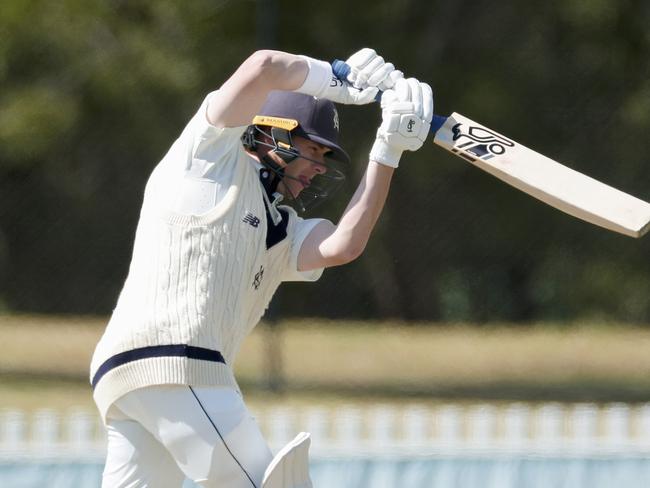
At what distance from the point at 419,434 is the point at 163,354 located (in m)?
1.89

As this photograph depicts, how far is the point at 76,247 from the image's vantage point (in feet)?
25.0

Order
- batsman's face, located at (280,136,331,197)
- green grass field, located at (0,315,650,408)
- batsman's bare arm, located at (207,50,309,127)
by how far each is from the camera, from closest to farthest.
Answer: batsman's bare arm, located at (207,50,309,127) → batsman's face, located at (280,136,331,197) → green grass field, located at (0,315,650,408)

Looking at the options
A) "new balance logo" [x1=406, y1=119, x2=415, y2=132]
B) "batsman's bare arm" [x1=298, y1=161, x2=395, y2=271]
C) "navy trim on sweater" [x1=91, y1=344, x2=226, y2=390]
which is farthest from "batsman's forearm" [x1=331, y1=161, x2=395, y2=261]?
"navy trim on sweater" [x1=91, y1=344, x2=226, y2=390]

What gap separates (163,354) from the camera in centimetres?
275

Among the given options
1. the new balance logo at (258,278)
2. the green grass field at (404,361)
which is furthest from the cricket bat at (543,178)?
the green grass field at (404,361)

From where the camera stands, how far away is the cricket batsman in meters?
2.75

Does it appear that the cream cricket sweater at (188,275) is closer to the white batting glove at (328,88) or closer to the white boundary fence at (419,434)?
the white batting glove at (328,88)

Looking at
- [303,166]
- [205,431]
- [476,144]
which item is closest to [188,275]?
[205,431]

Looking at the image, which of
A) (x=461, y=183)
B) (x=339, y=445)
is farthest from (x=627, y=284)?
(x=339, y=445)

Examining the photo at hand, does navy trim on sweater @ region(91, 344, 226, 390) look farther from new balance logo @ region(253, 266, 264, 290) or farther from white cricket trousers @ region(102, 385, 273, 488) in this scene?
new balance logo @ region(253, 266, 264, 290)

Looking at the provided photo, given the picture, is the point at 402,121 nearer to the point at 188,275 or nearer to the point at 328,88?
the point at 328,88

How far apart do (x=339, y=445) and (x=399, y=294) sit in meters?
3.28

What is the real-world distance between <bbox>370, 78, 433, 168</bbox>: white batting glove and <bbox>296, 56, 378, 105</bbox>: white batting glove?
0.19 feet

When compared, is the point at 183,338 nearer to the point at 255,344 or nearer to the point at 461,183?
the point at 255,344
